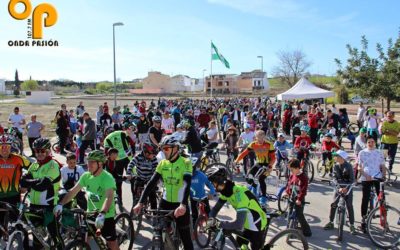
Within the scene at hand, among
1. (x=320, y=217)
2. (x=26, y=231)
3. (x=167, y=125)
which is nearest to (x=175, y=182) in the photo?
(x=26, y=231)

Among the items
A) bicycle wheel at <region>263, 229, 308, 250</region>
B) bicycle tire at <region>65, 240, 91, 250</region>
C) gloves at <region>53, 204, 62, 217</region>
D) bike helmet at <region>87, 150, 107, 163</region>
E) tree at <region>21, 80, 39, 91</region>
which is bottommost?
bicycle wheel at <region>263, 229, 308, 250</region>

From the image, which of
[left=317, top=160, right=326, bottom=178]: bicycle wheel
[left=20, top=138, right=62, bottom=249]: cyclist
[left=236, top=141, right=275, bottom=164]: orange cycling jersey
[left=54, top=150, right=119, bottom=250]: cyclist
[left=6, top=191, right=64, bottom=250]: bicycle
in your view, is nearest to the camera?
[left=54, top=150, right=119, bottom=250]: cyclist

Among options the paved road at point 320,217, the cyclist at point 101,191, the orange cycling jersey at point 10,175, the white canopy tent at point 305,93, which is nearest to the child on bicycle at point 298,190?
the paved road at point 320,217

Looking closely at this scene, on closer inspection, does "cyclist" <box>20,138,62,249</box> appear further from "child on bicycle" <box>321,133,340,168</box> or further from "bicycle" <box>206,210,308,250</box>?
"child on bicycle" <box>321,133,340,168</box>

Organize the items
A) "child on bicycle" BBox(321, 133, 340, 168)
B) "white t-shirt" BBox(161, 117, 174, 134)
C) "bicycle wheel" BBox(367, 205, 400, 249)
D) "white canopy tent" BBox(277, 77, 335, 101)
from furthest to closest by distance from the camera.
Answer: "white canopy tent" BBox(277, 77, 335, 101), "white t-shirt" BBox(161, 117, 174, 134), "child on bicycle" BBox(321, 133, 340, 168), "bicycle wheel" BBox(367, 205, 400, 249)

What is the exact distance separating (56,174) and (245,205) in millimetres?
2884

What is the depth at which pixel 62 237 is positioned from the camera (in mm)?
6082

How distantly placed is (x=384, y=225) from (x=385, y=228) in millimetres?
93

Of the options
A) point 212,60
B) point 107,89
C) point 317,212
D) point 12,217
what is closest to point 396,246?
point 317,212

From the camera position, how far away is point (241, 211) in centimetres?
486

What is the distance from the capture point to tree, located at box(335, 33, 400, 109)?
68.2 feet

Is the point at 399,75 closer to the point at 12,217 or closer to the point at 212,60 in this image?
the point at 12,217

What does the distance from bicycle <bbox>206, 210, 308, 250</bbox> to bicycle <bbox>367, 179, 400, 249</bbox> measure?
1.98 m

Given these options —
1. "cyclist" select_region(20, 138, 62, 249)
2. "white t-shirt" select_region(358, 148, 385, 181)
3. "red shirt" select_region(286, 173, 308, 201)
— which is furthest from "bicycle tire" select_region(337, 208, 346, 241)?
"cyclist" select_region(20, 138, 62, 249)
